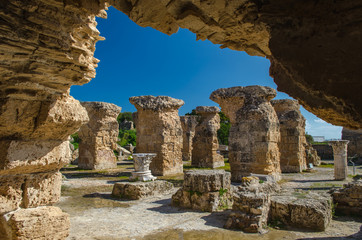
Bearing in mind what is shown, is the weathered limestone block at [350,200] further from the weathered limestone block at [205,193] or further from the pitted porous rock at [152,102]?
the pitted porous rock at [152,102]

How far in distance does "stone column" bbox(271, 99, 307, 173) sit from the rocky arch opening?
11.8 metres

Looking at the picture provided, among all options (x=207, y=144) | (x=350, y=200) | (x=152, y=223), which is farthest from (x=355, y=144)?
(x=152, y=223)

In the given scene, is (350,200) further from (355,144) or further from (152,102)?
(355,144)

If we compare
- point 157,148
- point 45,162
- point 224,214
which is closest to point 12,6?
point 45,162

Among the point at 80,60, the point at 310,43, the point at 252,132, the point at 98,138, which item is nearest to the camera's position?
the point at 310,43

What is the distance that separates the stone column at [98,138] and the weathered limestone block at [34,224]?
34.4 ft

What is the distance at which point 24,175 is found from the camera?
3.27 m

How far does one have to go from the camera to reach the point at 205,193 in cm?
600

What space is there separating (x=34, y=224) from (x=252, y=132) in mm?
7544

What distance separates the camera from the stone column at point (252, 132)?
9.10 m

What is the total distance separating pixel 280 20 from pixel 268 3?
149 mm

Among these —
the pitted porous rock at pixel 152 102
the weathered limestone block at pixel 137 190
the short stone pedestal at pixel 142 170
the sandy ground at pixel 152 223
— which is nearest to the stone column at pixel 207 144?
the pitted porous rock at pixel 152 102

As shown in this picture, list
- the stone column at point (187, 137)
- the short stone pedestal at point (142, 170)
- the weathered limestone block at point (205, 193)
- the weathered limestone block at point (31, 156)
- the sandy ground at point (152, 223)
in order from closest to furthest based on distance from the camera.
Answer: the weathered limestone block at point (31, 156) < the sandy ground at point (152, 223) < the weathered limestone block at point (205, 193) < the short stone pedestal at point (142, 170) < the stone column at point (187, 137)

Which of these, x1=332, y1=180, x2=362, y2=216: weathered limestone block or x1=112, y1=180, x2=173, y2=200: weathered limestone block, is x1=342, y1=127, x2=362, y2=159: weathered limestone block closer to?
x1=332, y1=180, x2=362, y2=216: weathered limestone block
